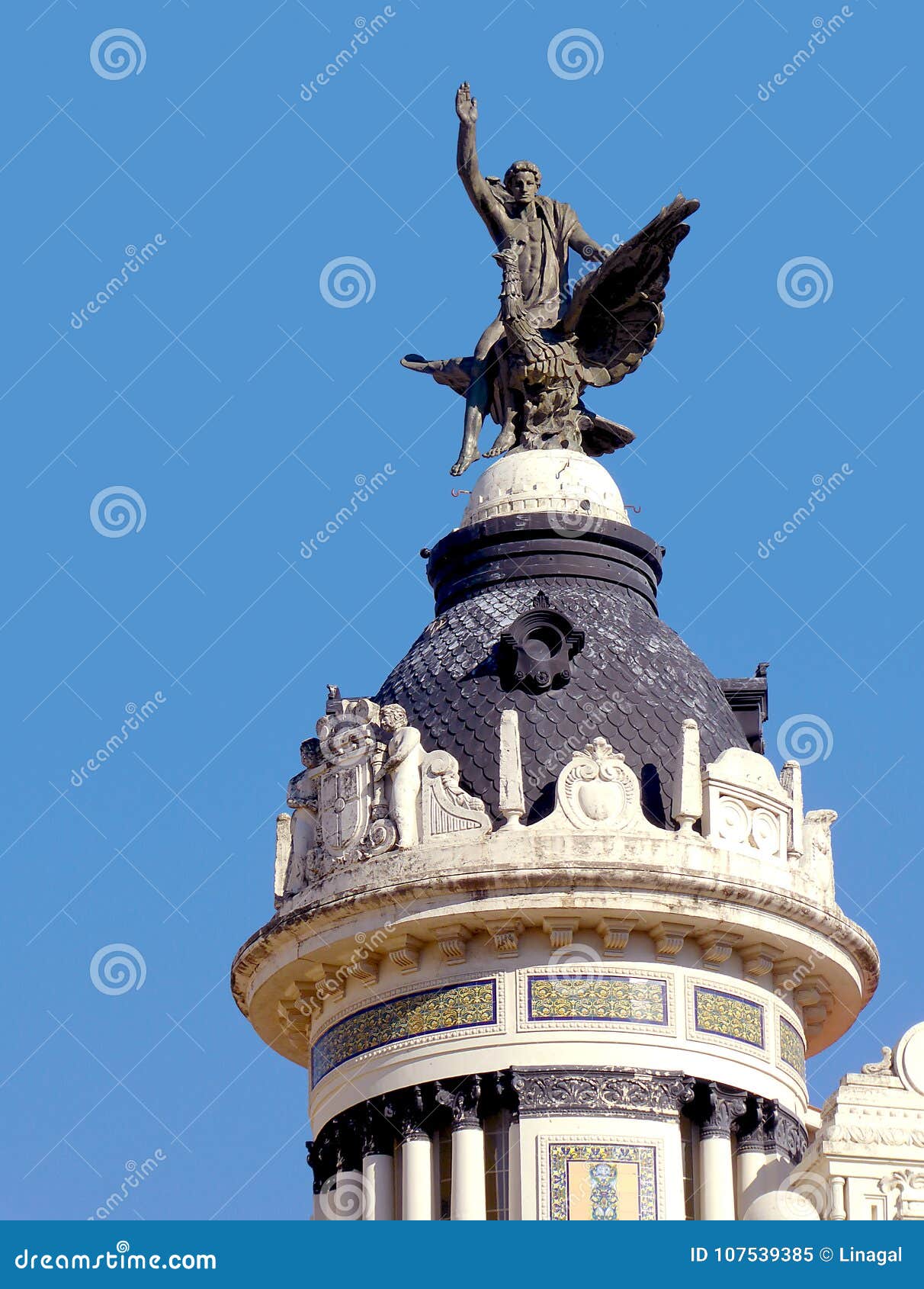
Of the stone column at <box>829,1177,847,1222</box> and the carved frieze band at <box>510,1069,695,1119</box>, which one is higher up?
the carved frieze band at <box>510,1069,695,1119</box>

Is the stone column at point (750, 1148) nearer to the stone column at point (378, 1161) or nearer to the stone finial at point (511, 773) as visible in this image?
the stone column at point (378, 1161)

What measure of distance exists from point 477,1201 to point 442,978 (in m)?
2.86

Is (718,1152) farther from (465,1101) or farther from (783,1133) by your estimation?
(465,1101)

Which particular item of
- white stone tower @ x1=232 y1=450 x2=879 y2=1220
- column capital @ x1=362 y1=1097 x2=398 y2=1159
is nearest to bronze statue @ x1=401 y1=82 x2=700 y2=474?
white stone tower @ x1=232 y1=450 x2=879 y2=1220

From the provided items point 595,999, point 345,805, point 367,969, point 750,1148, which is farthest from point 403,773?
point 750,1148

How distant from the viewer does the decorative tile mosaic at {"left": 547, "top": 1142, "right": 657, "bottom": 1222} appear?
1700 inches

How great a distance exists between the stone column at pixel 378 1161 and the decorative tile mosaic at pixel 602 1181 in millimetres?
2506

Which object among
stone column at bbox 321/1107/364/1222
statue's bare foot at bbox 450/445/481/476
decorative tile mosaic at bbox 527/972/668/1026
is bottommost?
stone column at bbox 321/1107/364/1222

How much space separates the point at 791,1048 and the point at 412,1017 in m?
5.04

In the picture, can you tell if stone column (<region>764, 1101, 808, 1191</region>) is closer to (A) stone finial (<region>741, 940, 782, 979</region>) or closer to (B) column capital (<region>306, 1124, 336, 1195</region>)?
(A) stone finial (<region>741, 940, 782, 979</region>)

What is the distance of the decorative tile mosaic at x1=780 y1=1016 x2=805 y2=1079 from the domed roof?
10.4ft

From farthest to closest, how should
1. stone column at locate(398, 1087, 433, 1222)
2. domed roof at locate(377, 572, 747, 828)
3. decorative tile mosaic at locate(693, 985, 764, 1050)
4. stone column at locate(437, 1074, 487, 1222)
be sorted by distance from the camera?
domed roof at locate(377, 572, 747, 828) < decorative tile mosaic at locate(693, 985, 764, 1050) < stone column at locate(398, 1087, 433, 1222) < stone column at locate(437, 1074, 487, 1222)

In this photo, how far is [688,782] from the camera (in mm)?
45438
